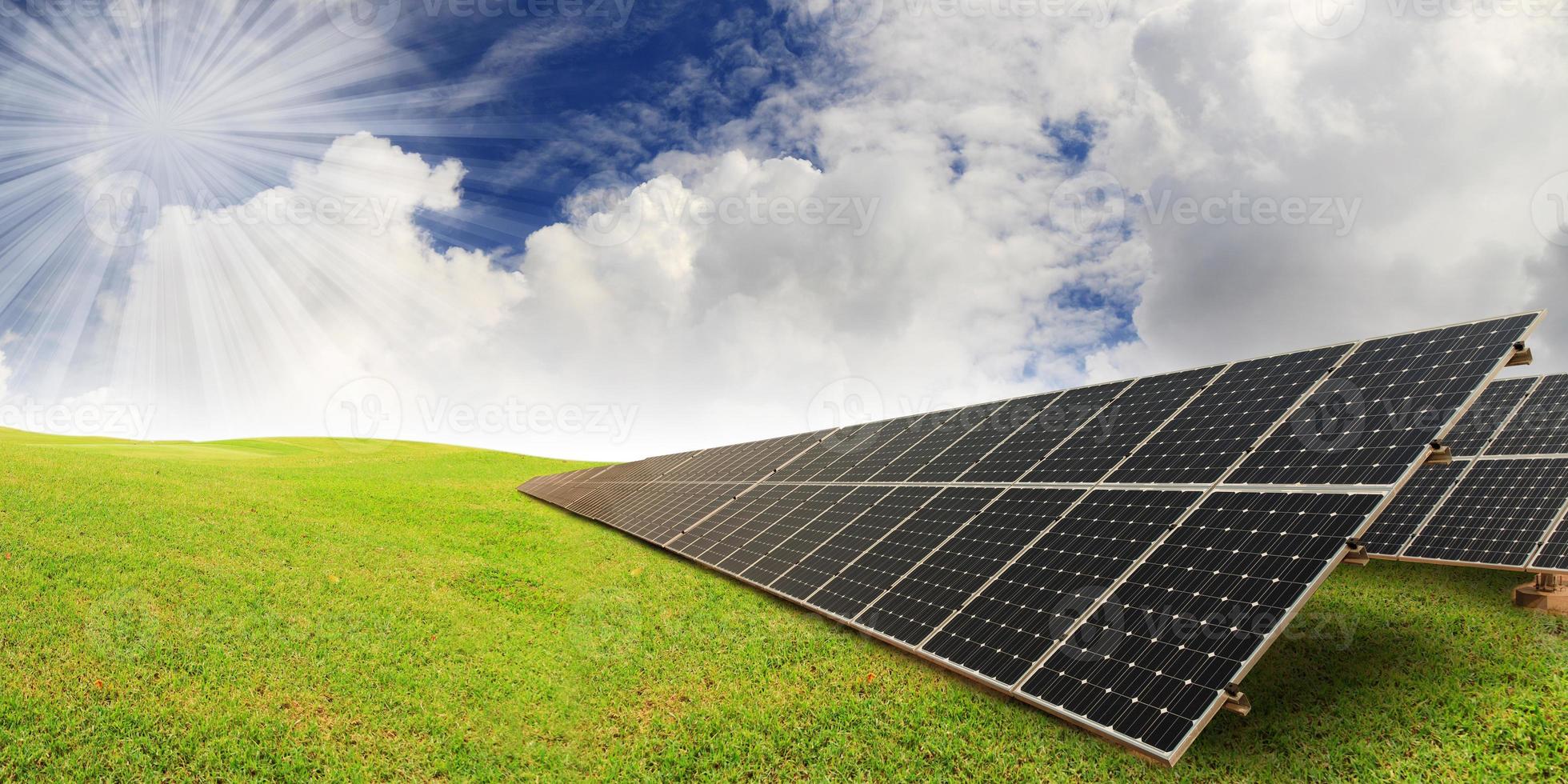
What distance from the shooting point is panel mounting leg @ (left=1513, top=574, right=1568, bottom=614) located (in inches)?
499

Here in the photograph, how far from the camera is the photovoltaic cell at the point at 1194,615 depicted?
25.2 feet

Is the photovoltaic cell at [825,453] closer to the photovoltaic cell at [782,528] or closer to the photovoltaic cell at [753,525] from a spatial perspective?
the photovoltaic cell at [753,525]

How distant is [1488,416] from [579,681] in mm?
26373

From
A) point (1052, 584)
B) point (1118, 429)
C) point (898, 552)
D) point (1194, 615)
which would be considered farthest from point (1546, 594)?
point (898, 552)

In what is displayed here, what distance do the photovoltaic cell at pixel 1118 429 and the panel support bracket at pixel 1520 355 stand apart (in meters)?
5.18

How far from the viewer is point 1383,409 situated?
421 inches

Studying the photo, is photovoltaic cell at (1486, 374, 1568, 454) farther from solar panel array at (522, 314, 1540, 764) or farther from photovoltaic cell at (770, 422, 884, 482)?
photovoltaic cell at (770, 422, 884, 482)

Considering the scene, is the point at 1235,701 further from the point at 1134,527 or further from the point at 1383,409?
the point at 1383,409

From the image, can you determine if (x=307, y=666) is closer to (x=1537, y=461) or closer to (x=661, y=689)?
(x=661, y=689)

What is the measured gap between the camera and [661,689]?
11.7 metres

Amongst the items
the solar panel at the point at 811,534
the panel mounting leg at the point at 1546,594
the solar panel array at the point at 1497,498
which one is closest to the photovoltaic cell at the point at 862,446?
the solar panel at the point at 811,534

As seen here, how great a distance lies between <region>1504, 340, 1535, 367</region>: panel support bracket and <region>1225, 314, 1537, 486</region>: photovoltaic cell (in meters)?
0.10

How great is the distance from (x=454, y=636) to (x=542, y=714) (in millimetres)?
4337

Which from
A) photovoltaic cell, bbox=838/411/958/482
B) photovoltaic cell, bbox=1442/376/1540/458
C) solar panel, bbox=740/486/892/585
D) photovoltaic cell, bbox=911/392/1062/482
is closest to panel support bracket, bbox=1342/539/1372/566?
photovoltaic cell, bbox=911/392/1062/482
